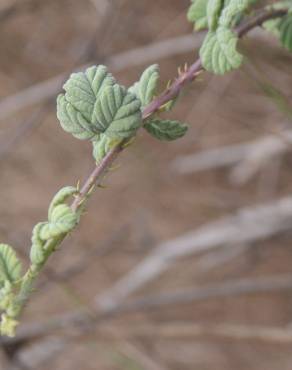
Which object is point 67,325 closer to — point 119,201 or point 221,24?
point 221,24

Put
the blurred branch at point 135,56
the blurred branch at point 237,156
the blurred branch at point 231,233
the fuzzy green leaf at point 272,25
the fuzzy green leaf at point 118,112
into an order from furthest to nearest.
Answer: the blurred branch at point 237,156 → the blurred branch at point 231,233 → the blurred branch at point 135,56 → the fuzzy green leaf at point 272,25 → the fuzzy green leaf at point 118,112

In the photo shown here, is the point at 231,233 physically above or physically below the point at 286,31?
below

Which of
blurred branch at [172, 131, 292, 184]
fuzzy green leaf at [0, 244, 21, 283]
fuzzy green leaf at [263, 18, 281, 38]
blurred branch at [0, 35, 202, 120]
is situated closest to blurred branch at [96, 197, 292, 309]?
blurred branch at [172, 131, 292, 184]

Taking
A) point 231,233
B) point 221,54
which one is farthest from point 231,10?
point 231,233

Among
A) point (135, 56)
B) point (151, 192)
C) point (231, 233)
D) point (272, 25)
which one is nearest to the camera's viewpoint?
point (272, 25)

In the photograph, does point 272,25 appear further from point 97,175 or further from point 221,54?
point 97,175

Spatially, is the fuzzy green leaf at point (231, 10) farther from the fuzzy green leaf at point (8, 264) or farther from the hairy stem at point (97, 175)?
the fuzzy green leaf at point (8, 264)

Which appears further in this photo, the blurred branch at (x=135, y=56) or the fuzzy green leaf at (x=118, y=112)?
the blurred branch at (x=135, y=56)

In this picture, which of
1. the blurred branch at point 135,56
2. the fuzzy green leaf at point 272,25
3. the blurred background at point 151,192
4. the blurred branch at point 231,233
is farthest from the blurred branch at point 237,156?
the fuzzy green leaf at point 272,25
